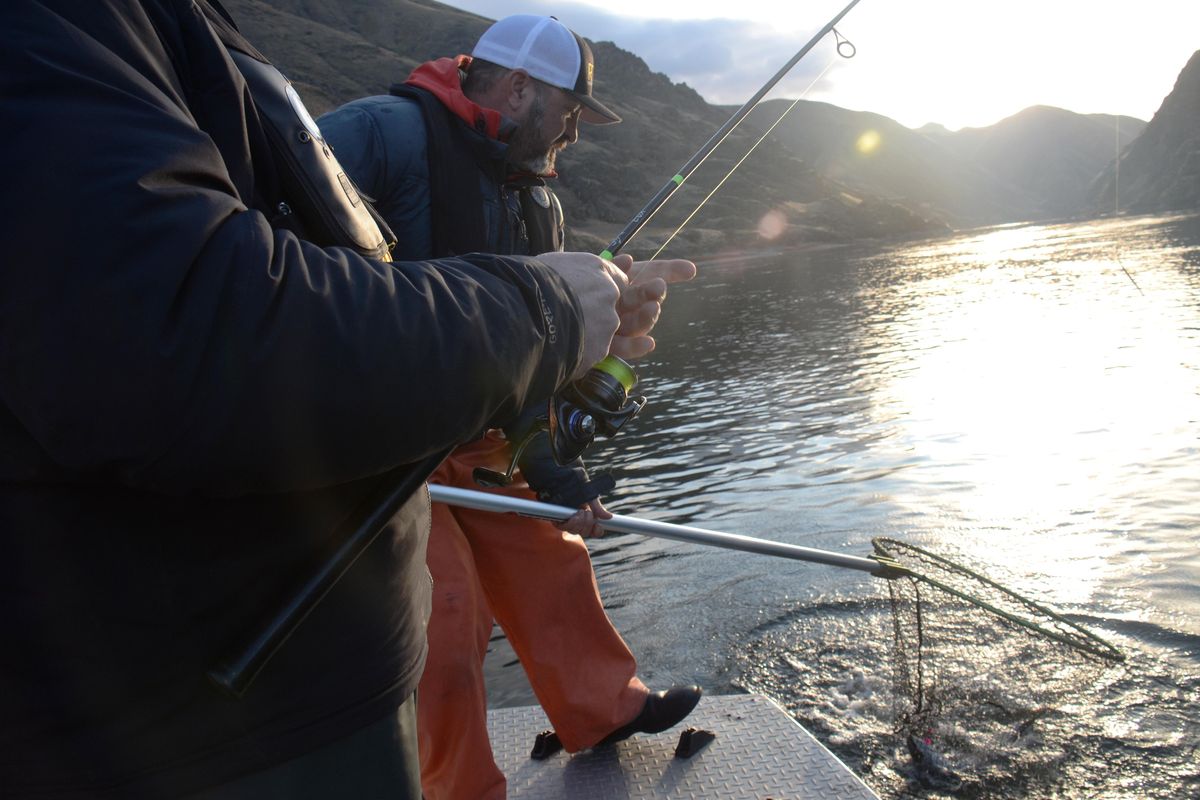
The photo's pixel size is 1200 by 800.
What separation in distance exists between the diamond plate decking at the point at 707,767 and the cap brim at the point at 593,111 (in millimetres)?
2609

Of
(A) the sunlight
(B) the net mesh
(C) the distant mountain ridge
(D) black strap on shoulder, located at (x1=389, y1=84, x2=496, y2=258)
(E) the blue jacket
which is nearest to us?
(E) the blue jacket

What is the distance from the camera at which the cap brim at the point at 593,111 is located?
3.69 m

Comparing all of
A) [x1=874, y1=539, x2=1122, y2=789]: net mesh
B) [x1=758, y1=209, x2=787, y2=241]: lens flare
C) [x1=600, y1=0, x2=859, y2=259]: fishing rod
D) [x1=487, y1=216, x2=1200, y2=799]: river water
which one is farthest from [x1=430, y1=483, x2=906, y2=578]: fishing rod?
[x1=758, y1=209, x2=787, y2=241]: lens flare

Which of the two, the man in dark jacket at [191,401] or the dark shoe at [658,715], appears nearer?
the man in dark jacket at [191,401]

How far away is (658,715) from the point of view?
159 inches

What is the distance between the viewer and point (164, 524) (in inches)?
49.0

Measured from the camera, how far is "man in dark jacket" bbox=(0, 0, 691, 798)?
102 cm

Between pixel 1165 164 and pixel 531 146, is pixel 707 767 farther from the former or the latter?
pixel 1165 164

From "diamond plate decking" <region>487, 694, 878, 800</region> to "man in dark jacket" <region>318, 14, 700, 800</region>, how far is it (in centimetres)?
13

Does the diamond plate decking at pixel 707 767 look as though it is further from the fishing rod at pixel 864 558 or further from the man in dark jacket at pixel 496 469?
the fishing rod at pixel 864 558

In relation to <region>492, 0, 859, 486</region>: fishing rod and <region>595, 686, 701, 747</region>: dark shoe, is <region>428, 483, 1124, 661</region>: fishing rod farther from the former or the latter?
<region>595, 686, 701, 747</region>: dark shoe

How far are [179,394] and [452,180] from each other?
102 inches

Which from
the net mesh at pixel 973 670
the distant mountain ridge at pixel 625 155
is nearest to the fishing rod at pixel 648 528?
the net mesh at pixel 973 670

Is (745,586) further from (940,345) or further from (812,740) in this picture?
(940,345)
